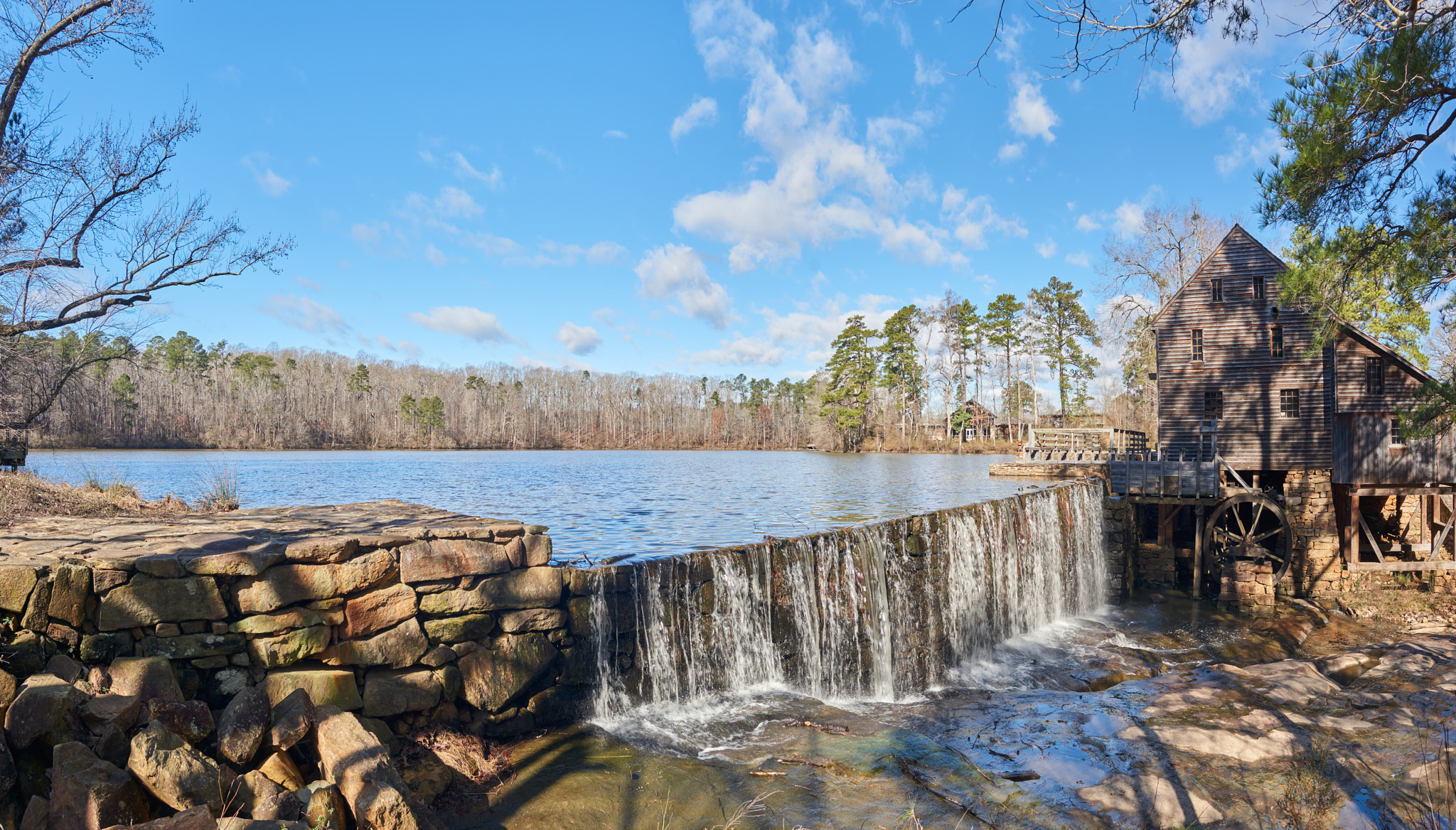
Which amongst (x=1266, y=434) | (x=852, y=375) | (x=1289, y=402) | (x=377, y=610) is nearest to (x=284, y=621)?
(x=377, y=610)

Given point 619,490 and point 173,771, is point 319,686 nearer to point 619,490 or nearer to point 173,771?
point 173,771

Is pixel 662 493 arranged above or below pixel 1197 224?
below

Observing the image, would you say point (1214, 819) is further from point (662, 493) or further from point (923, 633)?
point (662, 493)

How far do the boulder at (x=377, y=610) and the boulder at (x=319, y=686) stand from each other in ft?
1.27

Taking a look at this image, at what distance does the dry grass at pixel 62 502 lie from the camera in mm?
8203

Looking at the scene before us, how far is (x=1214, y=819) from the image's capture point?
239 inches

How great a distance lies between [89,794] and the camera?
405 cm

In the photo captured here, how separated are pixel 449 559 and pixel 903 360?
62417 millimetres

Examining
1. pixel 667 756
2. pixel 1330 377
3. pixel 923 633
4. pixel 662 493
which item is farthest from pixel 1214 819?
pixel 1330 377

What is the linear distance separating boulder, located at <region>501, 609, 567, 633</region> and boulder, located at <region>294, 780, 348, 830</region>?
2605 millimetres

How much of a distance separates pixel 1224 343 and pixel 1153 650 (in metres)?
14.2

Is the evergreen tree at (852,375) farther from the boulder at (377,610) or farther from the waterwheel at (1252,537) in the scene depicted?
the boulder at (377,610)

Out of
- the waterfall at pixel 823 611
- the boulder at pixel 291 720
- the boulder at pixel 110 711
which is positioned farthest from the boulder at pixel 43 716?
the waterfall at pixel 823 611

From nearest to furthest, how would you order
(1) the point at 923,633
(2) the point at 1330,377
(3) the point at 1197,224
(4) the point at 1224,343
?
(1) the point at 923,633
(2) the point at 1330,377
(4) the point at 1224,343
(3) the point at 1197,224
